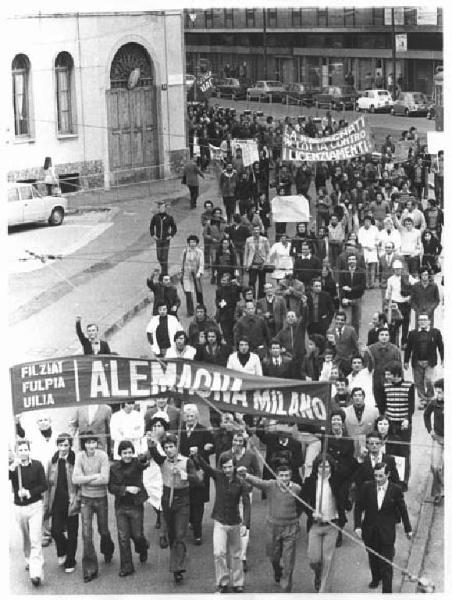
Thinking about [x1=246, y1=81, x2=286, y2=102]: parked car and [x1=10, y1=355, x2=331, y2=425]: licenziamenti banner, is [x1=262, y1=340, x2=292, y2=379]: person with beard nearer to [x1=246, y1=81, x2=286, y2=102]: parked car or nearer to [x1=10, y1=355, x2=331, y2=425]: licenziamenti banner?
[x1=10, y1=355, x2=331, y2=425]: licenziamenti banner

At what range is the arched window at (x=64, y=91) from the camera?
104 ft

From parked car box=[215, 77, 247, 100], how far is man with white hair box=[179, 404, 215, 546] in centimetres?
4654

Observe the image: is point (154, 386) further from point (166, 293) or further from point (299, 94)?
point (299, 94)

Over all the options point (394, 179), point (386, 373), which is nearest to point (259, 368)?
point (386, 373)

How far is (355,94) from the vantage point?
5700 centimetres

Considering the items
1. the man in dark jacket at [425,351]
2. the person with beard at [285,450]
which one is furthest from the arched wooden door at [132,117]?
the person with beard at [285,450]

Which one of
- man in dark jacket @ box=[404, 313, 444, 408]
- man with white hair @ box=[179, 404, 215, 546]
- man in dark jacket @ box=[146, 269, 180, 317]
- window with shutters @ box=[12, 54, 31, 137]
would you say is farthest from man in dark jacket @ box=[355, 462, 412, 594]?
window with shutters @ box=[12, 54, 31, 137]

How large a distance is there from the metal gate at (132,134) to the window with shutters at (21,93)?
7.96ft

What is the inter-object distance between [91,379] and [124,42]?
2233cm

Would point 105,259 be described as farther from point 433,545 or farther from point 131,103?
point 433,545

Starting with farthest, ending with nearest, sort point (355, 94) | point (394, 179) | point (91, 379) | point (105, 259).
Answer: point (355, 94) < point (394, 179) < point (105, 259) < point (91, 379)

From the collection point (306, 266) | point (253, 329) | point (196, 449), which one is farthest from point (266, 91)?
point (196, 449)

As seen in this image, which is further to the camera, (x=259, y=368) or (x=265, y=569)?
(x=259, y=368)

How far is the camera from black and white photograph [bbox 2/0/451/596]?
12.0m
